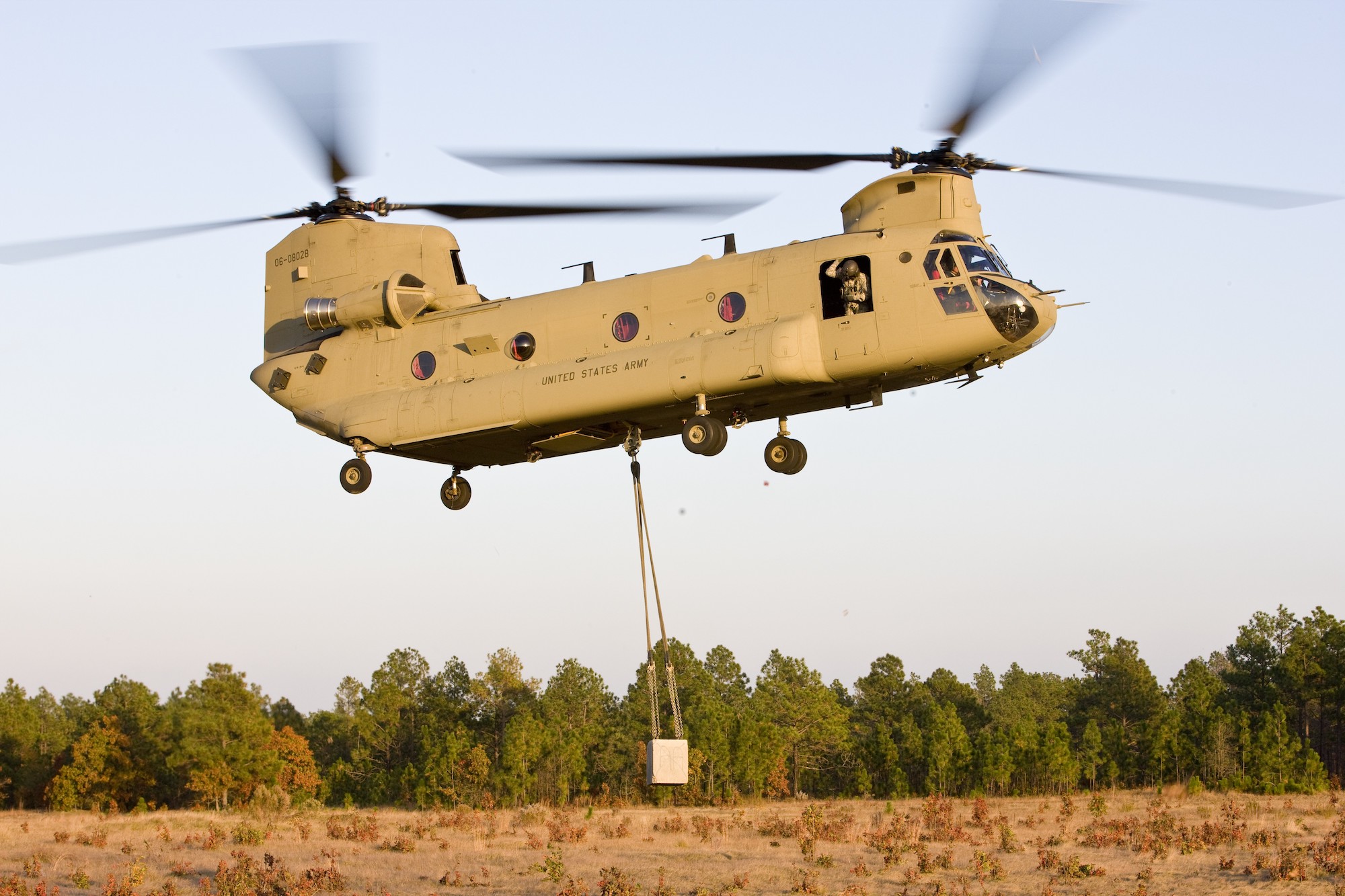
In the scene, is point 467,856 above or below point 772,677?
below

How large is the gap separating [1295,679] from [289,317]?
65768mm

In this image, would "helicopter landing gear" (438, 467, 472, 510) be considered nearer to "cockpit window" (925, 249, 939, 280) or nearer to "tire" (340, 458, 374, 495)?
"tire" (340, 458, 374, 495)

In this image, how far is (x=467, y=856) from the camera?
110ft

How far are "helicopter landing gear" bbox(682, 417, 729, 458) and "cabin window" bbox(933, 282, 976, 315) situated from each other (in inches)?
134

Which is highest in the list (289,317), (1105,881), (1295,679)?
(289,317)

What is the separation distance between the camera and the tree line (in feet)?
217

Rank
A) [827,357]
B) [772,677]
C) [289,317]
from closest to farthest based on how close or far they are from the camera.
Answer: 1. [827,357]
2. [289,317]
3. [772,677]

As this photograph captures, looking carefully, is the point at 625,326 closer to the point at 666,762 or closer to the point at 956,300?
the point at 956,300

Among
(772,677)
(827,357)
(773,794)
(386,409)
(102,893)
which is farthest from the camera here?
(772,677)

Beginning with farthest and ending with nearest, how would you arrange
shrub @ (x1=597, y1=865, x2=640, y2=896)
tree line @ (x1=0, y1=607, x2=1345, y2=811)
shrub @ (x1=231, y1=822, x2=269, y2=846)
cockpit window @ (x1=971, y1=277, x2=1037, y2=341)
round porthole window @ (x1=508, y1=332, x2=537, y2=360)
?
tree line @ (x1=0, y1=607, x2=1345, y2=811) < shrub @ (x1=231, y1=822, x2=269, y2=846) < shrub @ (x1=597, y1=865, x2=640, y2=896) < round porthole window @ (x1=508, y1=332, x2=537, y2=360) < cockpit window @ (x1=971, y1=277, x2=1037, y2=341)

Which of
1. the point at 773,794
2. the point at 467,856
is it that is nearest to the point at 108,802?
the point at 773,794

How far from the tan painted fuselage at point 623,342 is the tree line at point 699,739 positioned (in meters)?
44.4

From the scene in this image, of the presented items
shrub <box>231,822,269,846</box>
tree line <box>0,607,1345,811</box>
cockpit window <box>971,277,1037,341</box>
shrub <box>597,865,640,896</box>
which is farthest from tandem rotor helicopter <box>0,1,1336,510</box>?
tree line <box>0,607,1345,811</box>

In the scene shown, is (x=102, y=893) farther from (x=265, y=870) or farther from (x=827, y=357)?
(x=827, y=357)
